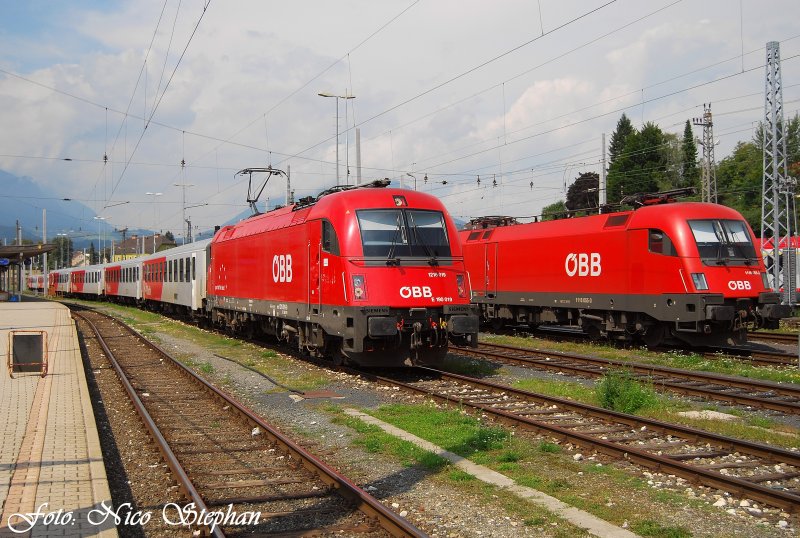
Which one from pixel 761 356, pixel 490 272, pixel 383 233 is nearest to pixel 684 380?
pixel 761 356

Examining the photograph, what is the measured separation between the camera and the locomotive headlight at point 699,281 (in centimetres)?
1551

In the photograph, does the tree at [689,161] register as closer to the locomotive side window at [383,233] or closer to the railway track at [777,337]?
the railway track at [777,337]

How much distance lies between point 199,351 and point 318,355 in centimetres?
579

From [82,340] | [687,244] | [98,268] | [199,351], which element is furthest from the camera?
[98,268]

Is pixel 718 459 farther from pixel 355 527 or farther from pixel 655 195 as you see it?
pixel 655 195

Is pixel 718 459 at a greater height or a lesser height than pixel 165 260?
lesser

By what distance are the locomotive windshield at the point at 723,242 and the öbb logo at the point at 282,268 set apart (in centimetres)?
884

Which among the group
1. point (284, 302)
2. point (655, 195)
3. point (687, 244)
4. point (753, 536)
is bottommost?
point (753, 536)

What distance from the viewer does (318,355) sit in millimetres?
15453

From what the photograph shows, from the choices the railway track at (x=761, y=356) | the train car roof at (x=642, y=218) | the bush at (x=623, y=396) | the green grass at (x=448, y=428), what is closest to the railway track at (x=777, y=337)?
the railway track at (x=761, y=356)

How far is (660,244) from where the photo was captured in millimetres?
16344

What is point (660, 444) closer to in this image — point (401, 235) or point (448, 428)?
point (448, 428)

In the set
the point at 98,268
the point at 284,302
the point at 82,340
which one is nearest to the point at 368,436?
the point at 284,302

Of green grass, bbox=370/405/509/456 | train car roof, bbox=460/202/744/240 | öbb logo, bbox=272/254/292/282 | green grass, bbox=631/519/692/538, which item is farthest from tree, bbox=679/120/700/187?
green grass, bbox=631/519/692/538
